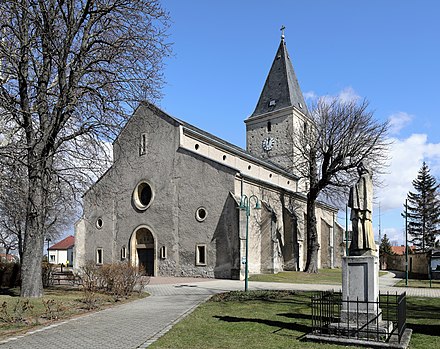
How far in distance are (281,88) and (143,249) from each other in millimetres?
27284

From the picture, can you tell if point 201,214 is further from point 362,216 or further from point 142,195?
point 362,216

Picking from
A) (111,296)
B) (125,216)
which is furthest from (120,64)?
(125,216)

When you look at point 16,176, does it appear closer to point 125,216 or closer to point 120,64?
point 120,64

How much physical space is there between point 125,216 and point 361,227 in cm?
2664

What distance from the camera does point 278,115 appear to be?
49.1m

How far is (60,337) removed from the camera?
9094 mm

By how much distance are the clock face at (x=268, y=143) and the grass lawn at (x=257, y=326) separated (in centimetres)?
3474

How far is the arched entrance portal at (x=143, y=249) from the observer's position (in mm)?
32031

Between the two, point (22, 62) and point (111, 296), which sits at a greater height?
point (22, 62)

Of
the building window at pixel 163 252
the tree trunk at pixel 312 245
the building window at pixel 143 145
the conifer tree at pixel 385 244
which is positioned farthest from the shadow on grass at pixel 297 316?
the conifer tree at pixel 385 244

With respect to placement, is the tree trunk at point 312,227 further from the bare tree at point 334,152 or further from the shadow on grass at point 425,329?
the shadow on grass at point 425,329

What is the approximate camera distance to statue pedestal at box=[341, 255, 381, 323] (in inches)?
348

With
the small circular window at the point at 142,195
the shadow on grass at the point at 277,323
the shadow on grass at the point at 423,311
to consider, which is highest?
the small circular window at the point at 142,195

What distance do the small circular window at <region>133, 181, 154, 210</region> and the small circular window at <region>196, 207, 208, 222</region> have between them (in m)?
4.96
